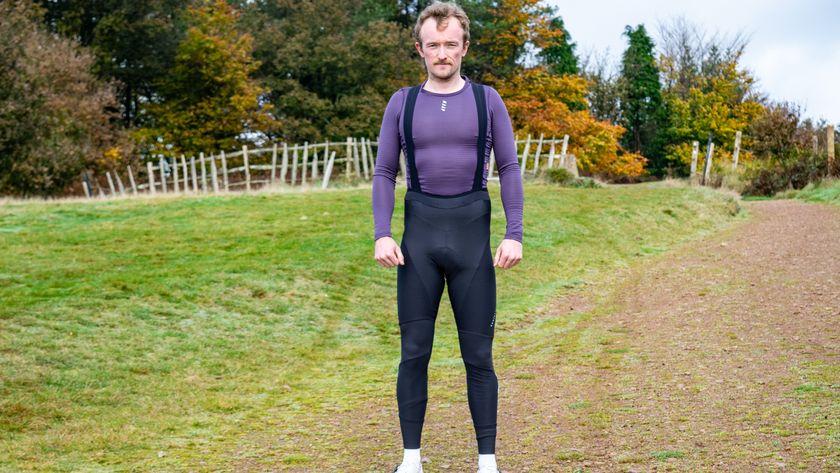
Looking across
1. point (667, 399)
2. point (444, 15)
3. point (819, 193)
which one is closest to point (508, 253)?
point (444, 15)

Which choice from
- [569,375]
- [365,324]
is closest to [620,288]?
[365,324]

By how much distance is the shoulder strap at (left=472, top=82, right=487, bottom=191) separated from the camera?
4.00 metres

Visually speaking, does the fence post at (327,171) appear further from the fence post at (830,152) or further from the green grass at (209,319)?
the fence post at (830,152)

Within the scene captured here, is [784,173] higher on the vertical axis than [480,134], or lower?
lower

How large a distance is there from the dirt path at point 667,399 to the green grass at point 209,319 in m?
0.56

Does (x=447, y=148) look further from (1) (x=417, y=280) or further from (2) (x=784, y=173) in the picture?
(2) (x=784, y=173)

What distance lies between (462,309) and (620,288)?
28.6 feet

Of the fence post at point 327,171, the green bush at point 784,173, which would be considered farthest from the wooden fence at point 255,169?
the green bush at point 784,173

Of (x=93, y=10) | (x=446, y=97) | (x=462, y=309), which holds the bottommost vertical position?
(x=462, y=309)

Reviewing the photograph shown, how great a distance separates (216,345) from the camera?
8867mm

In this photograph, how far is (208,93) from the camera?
1422 inches

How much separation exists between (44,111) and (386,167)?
22.4 m

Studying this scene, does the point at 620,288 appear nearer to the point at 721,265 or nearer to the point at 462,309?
the point at 721,265

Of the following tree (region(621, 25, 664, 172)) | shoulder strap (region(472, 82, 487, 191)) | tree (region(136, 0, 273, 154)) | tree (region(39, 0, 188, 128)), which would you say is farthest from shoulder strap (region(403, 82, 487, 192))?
tree (region(621, 25, 664, 172))
